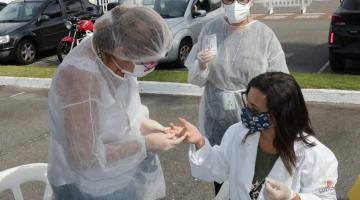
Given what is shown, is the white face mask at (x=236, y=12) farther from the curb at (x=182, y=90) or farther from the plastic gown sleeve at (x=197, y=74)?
the curb at (x=182, y=90)

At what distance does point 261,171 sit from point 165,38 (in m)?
0.84

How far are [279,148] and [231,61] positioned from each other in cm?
115

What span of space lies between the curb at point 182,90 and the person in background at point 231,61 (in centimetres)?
400

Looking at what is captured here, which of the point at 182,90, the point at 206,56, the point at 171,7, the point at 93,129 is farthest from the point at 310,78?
the point at 93,129

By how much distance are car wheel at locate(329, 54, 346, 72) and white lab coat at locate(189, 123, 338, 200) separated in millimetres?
6516

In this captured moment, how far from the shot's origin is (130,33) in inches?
91.3

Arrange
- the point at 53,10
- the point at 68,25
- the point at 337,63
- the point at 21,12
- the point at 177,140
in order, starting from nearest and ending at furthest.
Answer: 1. the point at 177,140
2. the point at 337,63
3. the point at 68,25
4. the point at 21,12
5. the point at 53,10

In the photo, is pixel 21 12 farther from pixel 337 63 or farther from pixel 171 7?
pixel 337 63

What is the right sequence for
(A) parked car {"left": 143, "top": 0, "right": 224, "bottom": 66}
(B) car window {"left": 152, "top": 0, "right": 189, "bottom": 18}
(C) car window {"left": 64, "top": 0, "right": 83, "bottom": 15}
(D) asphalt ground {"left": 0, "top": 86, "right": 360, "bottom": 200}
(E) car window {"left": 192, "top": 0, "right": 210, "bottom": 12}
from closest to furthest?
(D) asphalt ground {"left": 0, "top": 86, "right": 360, "bottom": 200}
(A) parked car {"left": 143, "top": 0, "right": 224, "bottom": 66}
(B) car window {"left": 152, "top": 0, "right": 189, "bottom": 18}
(E) car window {"left": 192, "top": 0, "right": 210, "bottom": 12}
(C) car window {"left": 64, "top": 0, "right": 83, "bottom": 15}

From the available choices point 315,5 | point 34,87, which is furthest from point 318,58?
point 315,5

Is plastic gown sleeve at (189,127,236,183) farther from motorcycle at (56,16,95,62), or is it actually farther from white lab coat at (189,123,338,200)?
motorcycle at (56,16,95,62)

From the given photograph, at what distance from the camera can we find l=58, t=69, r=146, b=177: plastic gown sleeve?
2240mm

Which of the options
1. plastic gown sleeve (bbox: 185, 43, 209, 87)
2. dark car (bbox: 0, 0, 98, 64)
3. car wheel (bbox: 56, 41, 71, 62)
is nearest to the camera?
plastic gown sleeve (bbox: 185, 43, 209, 87)

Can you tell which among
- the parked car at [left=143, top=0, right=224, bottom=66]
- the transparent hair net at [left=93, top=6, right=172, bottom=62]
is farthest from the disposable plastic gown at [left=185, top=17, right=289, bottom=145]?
the parked car at [left=143, top=0, right=224, bottom=66]
